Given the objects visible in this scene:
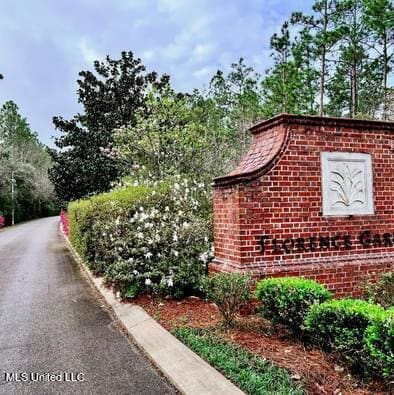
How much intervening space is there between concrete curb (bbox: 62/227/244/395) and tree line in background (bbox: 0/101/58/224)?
32.4 meters

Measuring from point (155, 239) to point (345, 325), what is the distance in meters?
3.63

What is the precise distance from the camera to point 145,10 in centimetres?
798

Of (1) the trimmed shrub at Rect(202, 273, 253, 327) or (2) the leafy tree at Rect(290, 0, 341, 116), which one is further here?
(2) the leafy tree at Rect(290, 0, 341, 116)

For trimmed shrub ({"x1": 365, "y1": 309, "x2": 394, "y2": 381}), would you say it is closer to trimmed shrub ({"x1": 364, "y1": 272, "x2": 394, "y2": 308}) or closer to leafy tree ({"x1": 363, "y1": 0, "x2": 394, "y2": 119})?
trimmed shrub ({"x1": 364, "y1": 272, "x2": 394, "y2": 308})

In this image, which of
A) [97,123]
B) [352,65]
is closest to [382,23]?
[352,65]

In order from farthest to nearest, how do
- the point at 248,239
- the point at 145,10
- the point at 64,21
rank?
the point at 64,21, the point at 145,10, the point at 248,239

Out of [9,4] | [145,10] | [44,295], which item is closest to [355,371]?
[44,295]

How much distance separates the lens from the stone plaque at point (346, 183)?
5.77 m

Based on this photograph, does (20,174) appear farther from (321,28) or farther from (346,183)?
(346,183)

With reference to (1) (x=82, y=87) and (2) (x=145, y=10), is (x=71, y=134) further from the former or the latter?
(2) (x=145, y=10)

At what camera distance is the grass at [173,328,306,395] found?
303 centimetres

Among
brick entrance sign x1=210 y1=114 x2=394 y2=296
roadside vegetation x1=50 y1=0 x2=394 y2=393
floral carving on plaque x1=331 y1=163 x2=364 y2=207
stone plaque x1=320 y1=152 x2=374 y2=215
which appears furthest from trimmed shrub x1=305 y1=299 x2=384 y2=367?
floral carving on plaque x1=331 y1=163 x2=364 y2=207

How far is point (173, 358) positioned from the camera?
12.3 ft

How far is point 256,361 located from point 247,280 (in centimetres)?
122
